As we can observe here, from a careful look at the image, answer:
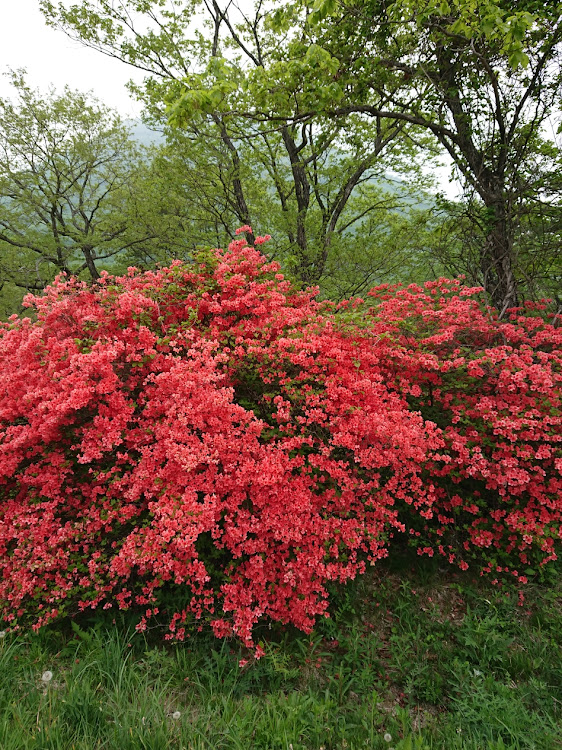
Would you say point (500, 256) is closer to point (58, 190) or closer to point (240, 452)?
point (240, 452)

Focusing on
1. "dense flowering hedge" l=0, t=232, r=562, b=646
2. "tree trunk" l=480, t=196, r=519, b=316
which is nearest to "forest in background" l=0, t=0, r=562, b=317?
"tree trunk" l=480, t=196, r=519, b=316

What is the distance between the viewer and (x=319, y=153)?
8555 mm

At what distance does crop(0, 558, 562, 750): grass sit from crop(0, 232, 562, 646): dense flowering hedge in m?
0.32

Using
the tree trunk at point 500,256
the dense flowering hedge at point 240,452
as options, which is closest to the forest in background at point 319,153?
the tree trunk at point 500,256

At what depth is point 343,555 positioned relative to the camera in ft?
11.6

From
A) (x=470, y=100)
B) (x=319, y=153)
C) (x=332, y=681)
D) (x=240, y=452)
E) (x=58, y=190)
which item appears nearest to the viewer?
(x=332, y=681)

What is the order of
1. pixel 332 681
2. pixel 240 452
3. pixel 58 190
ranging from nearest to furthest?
1. pixel 332 681
2. pixel 240 452
3. pixel 58 190

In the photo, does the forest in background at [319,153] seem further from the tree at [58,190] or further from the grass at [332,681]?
the grass at [332,681]

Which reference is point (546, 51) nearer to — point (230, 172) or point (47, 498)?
point (230, 172)

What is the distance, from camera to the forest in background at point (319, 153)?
5.61 metres

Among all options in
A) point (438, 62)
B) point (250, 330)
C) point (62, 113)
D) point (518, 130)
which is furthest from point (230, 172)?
point (62, 113)

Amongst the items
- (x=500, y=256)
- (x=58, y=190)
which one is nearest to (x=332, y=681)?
(x=500, y=256)

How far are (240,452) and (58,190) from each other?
2001cm

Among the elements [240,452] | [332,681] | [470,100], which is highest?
[470,100]
